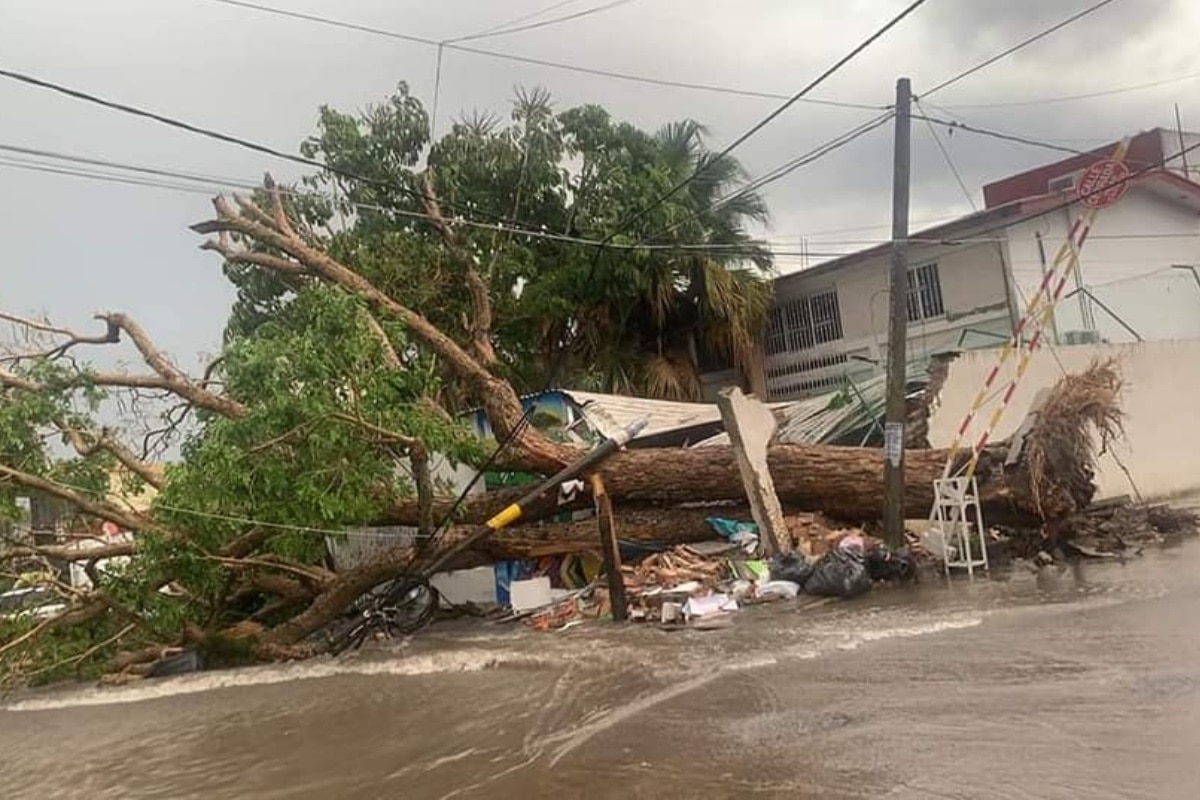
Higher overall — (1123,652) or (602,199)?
(602,199)

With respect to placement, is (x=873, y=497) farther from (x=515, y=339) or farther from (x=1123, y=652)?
(x=515, y=339)

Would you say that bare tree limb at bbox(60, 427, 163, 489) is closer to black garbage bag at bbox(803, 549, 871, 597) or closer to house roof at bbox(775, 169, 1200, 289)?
black garbage bag at bbox(803, 549, 871, 597)

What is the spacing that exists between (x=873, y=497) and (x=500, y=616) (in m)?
4.88

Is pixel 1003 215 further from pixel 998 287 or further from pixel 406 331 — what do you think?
pixel 406 331

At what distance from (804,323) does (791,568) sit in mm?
10317

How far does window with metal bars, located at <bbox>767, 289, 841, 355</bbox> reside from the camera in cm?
1980

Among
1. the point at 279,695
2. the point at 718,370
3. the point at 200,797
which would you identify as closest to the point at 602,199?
the point at 718,370

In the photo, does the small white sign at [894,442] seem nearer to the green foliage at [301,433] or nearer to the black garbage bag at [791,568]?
the black garbage bag at [791,568]

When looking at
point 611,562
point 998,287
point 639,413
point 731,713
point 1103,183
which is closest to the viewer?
point 731,713

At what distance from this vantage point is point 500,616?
12.6 meters

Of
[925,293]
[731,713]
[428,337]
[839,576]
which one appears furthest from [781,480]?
[925,293]

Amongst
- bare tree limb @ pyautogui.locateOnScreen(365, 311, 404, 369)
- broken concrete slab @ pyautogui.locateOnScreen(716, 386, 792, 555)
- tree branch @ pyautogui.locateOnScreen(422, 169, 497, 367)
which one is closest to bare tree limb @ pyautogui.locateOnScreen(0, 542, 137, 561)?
bare tree limb @ pyautogui.locateOnScreen(365, 311, 404, 369)

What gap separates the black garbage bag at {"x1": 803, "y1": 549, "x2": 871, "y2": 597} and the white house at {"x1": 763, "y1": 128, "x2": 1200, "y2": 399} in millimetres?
6140

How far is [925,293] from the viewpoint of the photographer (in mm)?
18484
